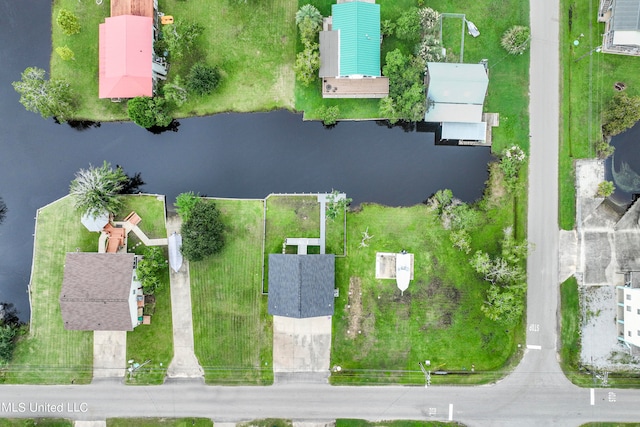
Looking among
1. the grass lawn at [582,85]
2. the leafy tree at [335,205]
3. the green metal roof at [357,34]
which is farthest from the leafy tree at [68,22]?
the grass lawn at [582,85]

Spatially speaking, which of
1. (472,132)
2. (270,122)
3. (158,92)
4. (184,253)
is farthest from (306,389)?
(158,92)

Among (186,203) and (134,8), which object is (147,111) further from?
(134,8)

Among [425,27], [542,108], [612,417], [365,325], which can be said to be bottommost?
[612,417]

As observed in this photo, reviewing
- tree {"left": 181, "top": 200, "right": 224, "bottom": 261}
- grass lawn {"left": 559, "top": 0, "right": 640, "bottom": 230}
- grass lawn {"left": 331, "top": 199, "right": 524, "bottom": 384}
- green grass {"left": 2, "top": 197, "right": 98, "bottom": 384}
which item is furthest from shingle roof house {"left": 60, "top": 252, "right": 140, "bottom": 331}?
grass lawn {"left": 559, "top": 0, "right": 640, "bottom": 230}

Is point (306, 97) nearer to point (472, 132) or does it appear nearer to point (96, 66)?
point (472, 132)

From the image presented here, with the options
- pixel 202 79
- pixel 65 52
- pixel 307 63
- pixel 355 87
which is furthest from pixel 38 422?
pixel 355 87

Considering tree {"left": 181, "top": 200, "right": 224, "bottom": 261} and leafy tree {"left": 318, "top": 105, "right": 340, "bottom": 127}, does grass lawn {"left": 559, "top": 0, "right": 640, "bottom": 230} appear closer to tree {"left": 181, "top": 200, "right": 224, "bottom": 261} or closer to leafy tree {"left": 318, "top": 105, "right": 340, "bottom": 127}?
leafy tree {"left": 318, "top": 105, "right": 340, "bottom": 127}

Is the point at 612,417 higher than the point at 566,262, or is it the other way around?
the point at 566,262
